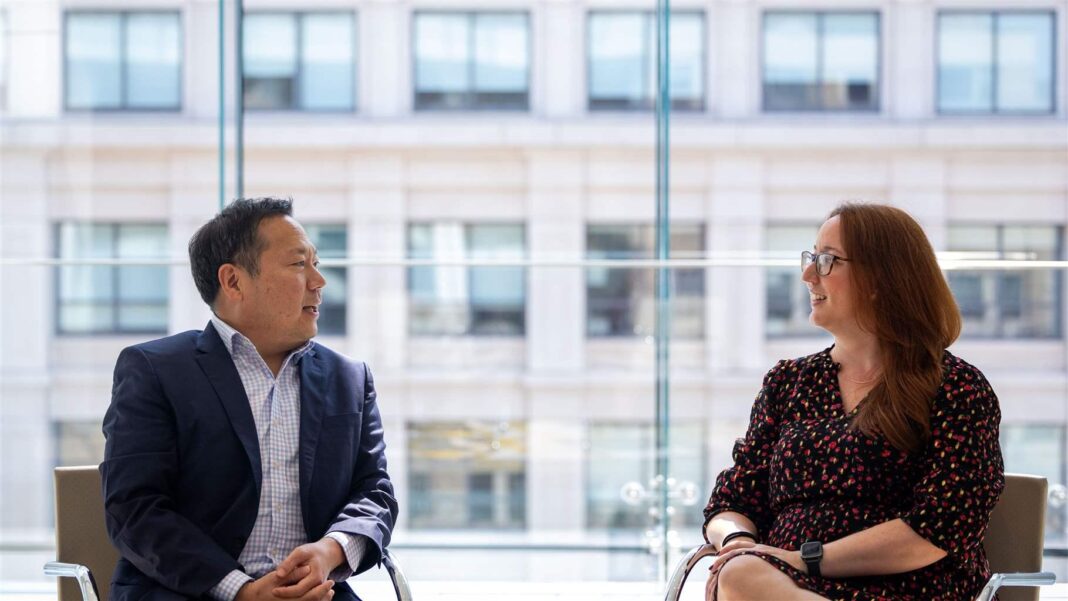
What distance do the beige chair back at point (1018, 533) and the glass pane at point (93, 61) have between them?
5.65 meters

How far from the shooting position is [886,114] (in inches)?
245

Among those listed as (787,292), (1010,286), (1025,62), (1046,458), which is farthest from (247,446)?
(1025,62)

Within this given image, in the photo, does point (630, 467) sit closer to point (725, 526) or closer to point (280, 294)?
point (725, 526)

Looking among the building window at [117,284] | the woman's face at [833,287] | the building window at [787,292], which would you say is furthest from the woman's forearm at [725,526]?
the building window at [117,284]

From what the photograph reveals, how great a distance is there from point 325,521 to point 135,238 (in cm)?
396

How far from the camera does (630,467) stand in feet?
15.5

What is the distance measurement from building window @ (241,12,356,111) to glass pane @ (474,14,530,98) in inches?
28.3

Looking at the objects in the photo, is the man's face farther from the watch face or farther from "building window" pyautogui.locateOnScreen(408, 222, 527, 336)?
"building window" pyautogui.locateOnScreen(408, 222, 527, 336)

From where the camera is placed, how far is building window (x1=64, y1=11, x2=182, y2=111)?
6.18 m

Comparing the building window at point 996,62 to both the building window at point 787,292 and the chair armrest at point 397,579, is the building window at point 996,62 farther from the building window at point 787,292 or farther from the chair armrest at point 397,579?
the chair armrest at point 397,579

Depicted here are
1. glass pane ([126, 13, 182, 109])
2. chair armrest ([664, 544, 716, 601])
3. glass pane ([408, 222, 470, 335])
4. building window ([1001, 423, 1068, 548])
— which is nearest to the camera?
chair armrest ([664, 544, 716, 601])

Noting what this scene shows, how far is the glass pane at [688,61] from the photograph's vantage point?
18.9 feet

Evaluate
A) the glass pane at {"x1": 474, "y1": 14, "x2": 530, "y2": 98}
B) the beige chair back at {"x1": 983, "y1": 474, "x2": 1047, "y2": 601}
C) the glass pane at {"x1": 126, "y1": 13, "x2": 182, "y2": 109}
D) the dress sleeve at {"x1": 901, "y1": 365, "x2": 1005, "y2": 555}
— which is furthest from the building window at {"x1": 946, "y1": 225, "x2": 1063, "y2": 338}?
the glass pane at {"x1": 126, "y1": 13, "x2": 182, "y2": 109}

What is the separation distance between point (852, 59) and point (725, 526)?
189 inches
